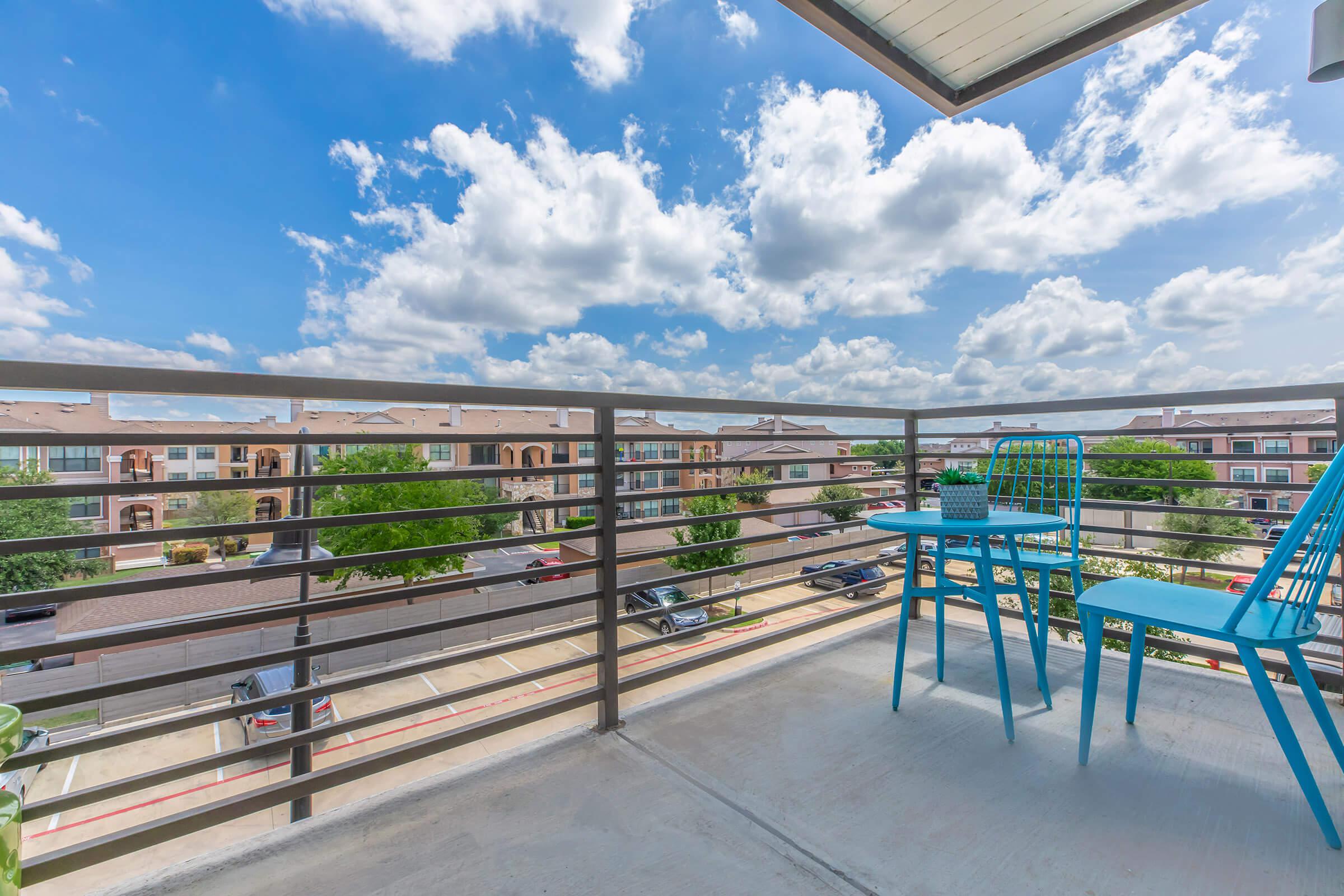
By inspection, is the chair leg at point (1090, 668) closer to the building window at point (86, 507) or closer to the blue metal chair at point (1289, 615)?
the blue metal chair at point (1289, 615)

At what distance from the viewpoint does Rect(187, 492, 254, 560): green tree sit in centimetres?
140

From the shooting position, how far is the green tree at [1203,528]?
2.33 m

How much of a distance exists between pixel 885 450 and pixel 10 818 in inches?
125

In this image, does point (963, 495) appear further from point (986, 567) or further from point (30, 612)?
point (30, 612)

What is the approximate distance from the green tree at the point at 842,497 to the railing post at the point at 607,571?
1433mm

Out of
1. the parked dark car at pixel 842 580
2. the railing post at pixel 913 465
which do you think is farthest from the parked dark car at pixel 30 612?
the railing post at pixel 913 465

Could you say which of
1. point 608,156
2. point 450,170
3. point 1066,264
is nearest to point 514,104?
point 450,170

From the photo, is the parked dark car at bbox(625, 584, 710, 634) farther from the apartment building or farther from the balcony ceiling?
the balcony ceiling

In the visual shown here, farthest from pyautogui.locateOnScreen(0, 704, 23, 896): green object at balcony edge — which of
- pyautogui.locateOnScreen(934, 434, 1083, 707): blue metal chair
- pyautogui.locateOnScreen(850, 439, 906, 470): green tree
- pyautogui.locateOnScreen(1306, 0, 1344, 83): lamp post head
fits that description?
pyautogui.locateOnScreen(1306, 0, 1344, 83): lamp post head

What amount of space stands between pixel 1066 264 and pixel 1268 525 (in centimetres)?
1579

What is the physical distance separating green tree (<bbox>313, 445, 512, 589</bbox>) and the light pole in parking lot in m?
0.07

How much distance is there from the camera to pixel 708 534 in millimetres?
3260

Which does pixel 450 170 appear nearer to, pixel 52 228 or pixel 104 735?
pixel 52 228

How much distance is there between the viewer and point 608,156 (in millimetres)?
14445
